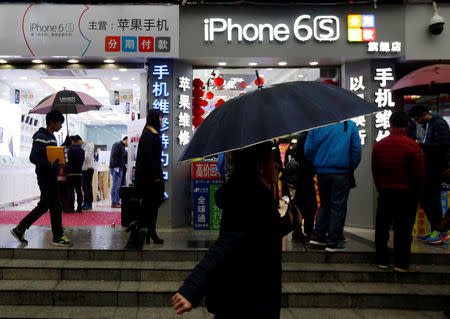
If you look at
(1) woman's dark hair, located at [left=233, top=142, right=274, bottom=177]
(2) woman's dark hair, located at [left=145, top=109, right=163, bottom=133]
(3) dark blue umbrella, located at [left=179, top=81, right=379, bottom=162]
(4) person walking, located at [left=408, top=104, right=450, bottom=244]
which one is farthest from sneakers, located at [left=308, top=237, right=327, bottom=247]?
(1) woman's dark hair, located at [left=233, top=142, right=274, bottom=177]

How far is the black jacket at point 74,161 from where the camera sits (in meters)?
9.09

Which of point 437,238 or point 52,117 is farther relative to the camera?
point 437,238

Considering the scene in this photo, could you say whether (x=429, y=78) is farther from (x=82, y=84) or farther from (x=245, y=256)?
(x=82, y=84)

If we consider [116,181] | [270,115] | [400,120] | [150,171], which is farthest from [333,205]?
[116,181]

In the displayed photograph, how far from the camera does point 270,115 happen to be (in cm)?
182

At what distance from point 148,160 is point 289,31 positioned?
3669 millimetres

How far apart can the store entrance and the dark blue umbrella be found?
5.37 m

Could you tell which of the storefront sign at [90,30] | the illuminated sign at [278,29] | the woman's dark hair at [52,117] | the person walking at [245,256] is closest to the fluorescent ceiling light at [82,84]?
the storefront sign at [90,30]

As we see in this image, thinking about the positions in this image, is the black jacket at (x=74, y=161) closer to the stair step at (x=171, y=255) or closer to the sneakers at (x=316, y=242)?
the stair step at (x=171, y=255)

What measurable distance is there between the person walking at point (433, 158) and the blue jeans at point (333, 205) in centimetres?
162

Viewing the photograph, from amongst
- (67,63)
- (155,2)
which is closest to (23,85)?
(67,63)

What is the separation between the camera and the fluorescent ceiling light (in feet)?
29.4

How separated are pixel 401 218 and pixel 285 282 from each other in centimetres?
151

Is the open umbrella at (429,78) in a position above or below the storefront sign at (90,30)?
below
